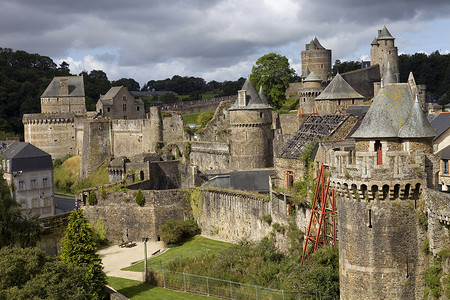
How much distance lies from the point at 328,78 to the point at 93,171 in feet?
93.0

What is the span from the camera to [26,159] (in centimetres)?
5209

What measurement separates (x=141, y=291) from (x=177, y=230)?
7.99 metres

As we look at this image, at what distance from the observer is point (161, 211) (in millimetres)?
40250

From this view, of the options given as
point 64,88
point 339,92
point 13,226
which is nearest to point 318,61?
point 339,92

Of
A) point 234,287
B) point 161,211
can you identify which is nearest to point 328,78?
point 161,211

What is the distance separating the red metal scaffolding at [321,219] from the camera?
26130 mm

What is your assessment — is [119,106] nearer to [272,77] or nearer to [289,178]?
[272,77]

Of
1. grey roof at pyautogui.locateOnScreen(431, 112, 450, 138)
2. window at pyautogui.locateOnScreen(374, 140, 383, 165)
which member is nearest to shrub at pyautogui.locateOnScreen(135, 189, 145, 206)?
grey roof at pyautogui.locateOnScreen(431, 112, 450, 138)

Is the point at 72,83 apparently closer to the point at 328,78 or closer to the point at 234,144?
the point at 328,78

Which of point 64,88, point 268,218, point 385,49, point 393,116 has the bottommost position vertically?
point 268,218

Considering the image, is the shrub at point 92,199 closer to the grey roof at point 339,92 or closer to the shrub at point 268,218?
the shrub at point 268,218

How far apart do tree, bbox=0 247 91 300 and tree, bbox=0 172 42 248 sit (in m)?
7.90

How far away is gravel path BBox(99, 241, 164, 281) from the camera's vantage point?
33812 millimetres

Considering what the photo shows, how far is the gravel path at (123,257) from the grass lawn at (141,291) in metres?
0.81
